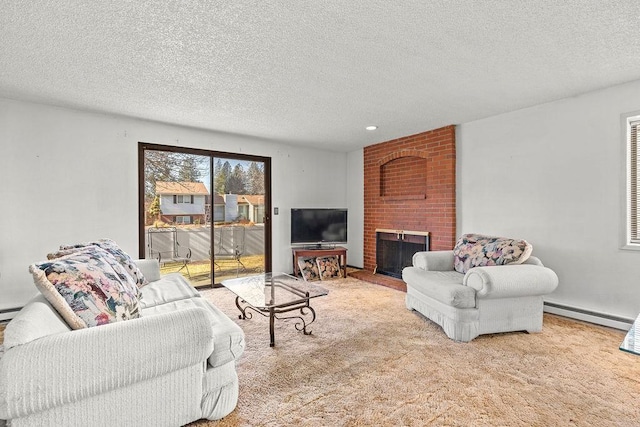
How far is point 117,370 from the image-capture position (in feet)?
4.43

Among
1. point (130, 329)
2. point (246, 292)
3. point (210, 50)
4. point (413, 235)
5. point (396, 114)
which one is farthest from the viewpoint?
point (413, 235)

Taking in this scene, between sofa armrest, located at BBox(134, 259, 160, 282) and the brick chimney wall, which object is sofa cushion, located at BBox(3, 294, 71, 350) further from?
the brick chimney wall

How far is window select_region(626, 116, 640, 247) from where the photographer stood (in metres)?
2.88

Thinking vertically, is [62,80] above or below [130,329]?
above

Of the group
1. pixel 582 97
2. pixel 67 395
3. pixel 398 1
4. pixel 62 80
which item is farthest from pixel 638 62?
pixel 62 80

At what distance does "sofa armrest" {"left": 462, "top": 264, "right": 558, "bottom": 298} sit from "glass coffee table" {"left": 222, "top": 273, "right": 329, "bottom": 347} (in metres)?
1.32

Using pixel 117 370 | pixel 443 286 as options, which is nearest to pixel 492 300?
pixel 443 286

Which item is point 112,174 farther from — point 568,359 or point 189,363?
point 568,359

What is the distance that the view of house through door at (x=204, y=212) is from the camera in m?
4.16

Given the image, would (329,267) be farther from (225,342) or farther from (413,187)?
(225,342)

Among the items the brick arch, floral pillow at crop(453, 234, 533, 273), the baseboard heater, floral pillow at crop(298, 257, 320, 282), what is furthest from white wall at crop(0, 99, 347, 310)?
the baseboard heater

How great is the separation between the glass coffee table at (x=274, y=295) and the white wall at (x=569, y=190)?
2521mm

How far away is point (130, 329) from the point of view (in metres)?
1.43

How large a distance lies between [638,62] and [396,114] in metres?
2.07
